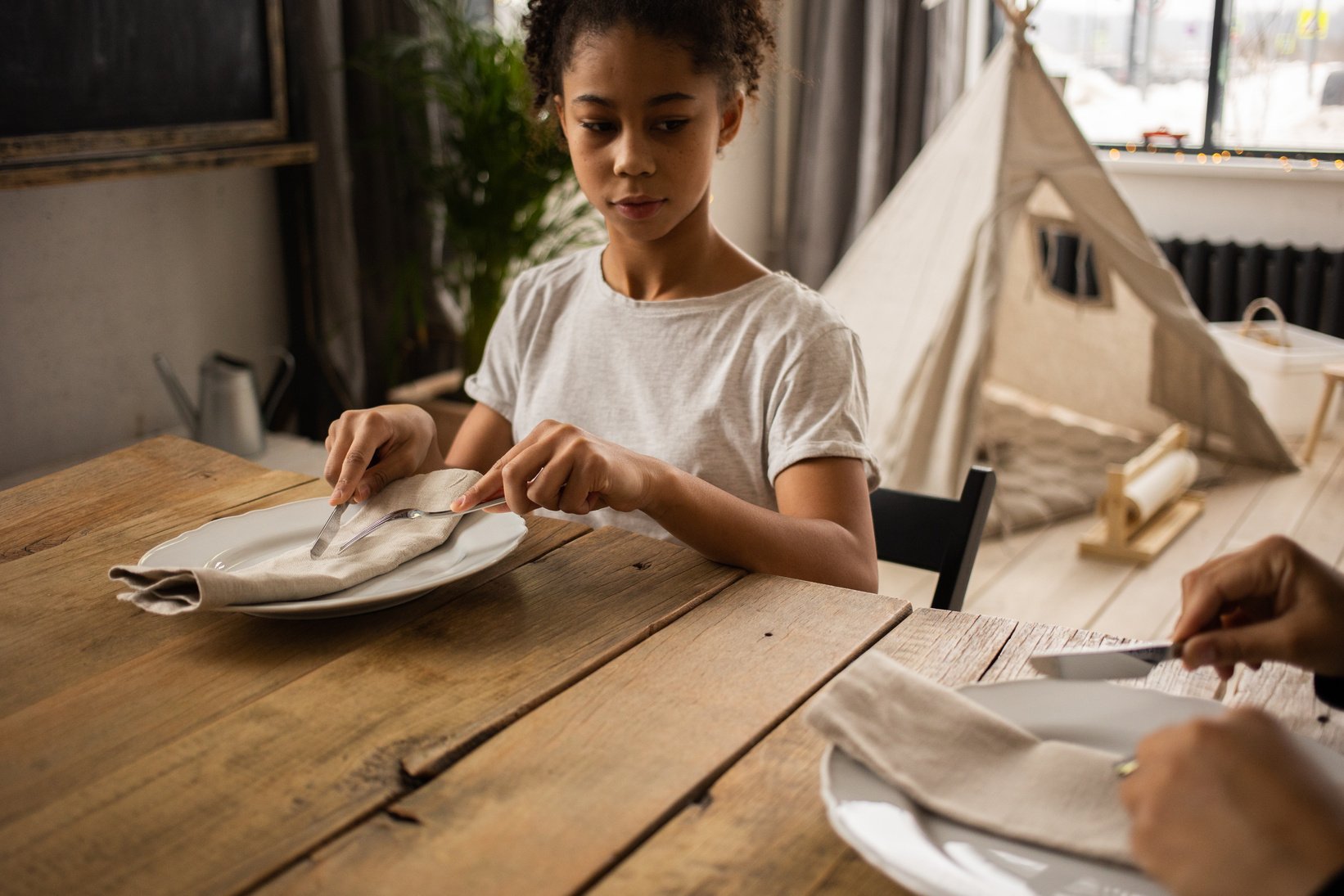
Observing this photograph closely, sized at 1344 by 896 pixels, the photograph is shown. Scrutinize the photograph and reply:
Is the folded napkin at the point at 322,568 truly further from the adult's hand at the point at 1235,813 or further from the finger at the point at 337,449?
the adult's hand at the point at 1235,813

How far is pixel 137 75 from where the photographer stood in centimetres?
230

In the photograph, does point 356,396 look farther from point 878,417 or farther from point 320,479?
point 320,479

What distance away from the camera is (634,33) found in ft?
4.04

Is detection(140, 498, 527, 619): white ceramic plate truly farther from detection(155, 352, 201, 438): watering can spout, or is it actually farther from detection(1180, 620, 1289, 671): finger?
detection(155, 352, 201, 438): watering can spout

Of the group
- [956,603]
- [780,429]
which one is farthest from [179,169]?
[956,603]

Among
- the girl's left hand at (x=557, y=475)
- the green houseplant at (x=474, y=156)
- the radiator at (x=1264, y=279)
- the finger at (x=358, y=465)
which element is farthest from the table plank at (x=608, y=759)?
the radiator at (x=1264, y=279)

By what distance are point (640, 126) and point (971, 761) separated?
77 centimetres

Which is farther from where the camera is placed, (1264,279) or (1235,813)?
(1264,279)

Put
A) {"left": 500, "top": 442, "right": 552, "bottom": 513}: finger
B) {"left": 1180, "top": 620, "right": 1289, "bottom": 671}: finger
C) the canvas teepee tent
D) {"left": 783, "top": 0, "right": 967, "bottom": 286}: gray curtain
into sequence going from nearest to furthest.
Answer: {"left": 1180, "top": 620, "right": 1289, "bottom": 671}: finger
{"left": 500, "top": 442, "right": 552, "bottom": 513}: finger
the canvas teepee tent
{"left": 783, "top": 0, "right": 967, "bottom": 286}: gray curtain

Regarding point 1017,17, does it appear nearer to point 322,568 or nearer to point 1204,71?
point 1204,71

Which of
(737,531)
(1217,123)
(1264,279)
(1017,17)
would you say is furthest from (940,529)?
(1217,123)

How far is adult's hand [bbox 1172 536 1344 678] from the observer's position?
0.74 meters

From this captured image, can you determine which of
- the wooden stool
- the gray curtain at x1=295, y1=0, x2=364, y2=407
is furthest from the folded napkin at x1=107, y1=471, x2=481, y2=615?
the wooden stool

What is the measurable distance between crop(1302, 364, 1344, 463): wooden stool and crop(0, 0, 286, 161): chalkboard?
2765mm
